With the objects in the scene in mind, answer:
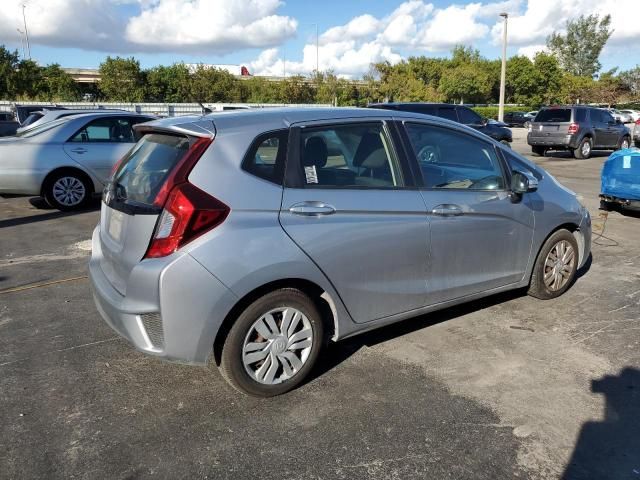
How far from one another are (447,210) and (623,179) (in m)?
6.02

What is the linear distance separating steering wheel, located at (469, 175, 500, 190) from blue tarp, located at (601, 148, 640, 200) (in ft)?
17.1

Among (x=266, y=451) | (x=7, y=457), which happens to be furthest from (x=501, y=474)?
(x=7, y=457)

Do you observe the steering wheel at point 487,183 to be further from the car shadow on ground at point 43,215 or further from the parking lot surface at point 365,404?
the car shadow on ground at point 43,215

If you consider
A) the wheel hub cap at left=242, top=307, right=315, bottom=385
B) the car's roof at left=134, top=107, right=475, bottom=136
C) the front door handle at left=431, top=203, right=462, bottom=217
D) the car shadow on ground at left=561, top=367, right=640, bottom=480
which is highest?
the car's roof at left=134, top=107, right=475, bottom=136

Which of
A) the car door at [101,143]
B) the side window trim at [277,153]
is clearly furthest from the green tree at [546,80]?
the side window trim at [277,153]

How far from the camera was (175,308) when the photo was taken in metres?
2.98

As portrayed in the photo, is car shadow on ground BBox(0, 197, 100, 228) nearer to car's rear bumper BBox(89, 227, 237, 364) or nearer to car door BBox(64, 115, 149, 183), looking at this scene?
car door BBox(64, 115, 149, 183)

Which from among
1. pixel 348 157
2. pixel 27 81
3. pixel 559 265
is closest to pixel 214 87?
pixel 27 81

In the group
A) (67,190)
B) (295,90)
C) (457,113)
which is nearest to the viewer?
(67,190)

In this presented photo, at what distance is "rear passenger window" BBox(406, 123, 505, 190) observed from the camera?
3.97m

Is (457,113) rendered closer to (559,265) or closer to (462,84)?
(559,265)

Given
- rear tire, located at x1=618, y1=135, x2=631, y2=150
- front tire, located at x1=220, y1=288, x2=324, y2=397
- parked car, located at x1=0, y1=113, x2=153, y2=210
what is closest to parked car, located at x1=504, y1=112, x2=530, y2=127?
rear tire, located at x1=618, y1=135, x2=631, y2=150

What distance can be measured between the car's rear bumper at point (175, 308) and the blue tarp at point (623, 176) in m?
7.54

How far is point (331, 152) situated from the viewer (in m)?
3.55
